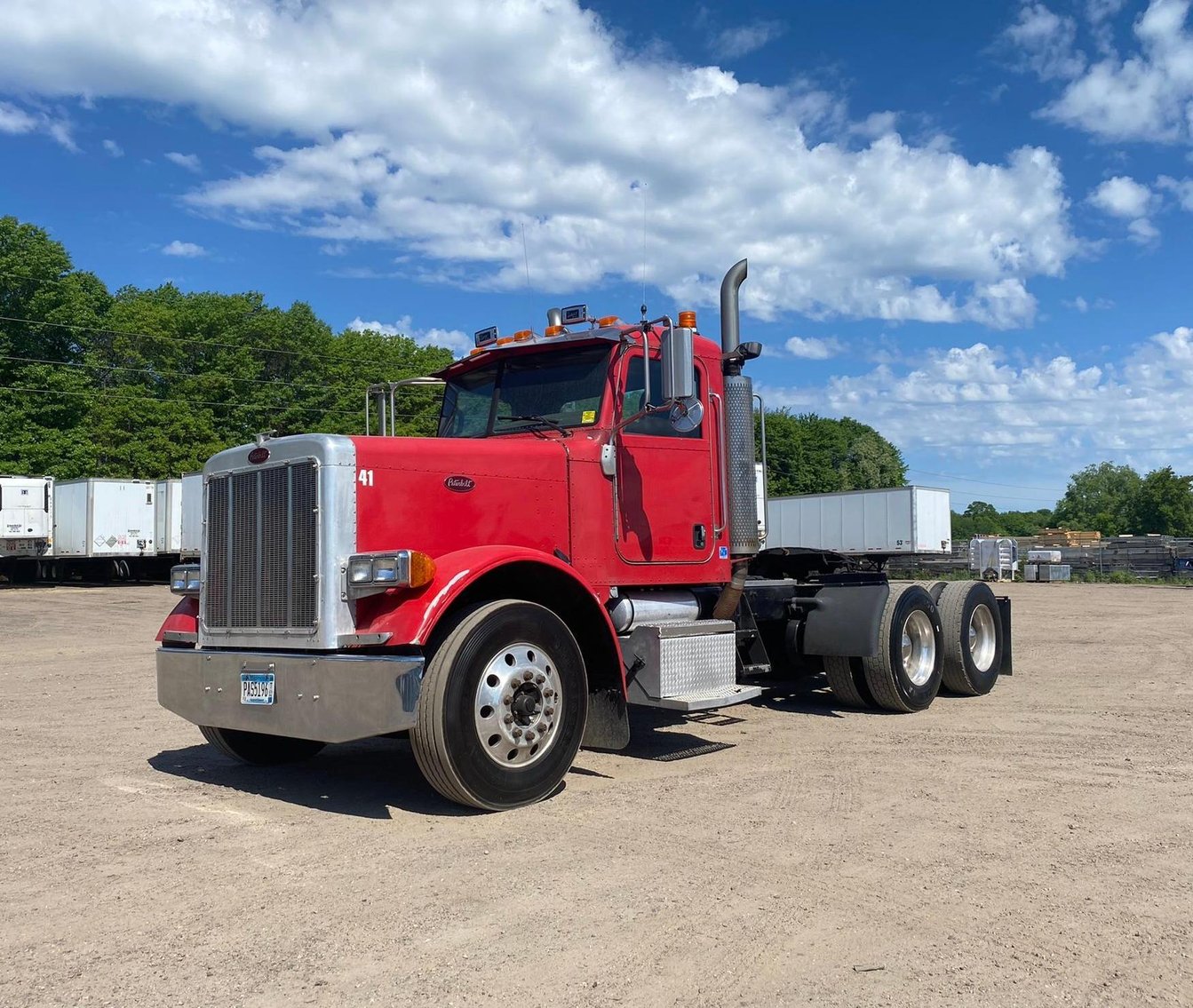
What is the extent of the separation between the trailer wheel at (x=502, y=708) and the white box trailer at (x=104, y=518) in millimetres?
31939

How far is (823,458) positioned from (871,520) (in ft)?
158

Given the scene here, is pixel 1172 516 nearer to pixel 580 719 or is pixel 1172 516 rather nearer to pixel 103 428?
pixel 103 428

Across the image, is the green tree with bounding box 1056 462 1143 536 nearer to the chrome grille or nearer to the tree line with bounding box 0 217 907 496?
the tree line with bounding box 0 217 907 496

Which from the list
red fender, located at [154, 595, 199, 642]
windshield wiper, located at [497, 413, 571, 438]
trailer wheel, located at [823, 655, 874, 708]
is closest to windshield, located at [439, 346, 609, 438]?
windshield wiper, located at [497, 413, 571, 438]

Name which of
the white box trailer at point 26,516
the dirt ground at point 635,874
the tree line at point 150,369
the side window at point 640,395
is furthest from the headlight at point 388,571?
the tree line at point 150,369

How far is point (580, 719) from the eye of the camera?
6.14m

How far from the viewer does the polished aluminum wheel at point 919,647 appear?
968cm

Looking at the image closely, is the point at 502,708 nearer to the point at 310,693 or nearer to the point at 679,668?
the point at 310,693

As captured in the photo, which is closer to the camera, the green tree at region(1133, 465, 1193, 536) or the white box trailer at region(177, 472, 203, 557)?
the white box trailer at region(177, 472, 203, 557)

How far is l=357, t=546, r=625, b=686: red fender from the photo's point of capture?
5.42 meters

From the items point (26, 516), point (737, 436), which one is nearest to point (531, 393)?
point (737, 436)

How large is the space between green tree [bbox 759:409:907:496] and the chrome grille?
7292cm

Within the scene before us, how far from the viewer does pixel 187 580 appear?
675 cm

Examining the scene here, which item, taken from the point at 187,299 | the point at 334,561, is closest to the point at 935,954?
the point at 334,561
